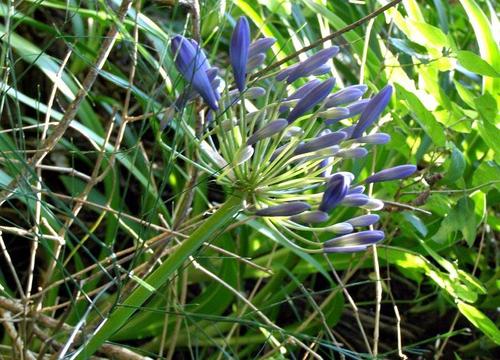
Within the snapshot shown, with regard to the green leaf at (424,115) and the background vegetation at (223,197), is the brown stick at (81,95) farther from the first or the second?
the green leaf at (424,115)

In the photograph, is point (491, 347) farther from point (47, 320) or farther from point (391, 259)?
point (47, 320)

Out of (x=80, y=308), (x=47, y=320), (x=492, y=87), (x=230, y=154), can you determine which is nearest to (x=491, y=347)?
(x=492, y=87)

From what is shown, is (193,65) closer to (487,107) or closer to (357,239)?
(357,239)

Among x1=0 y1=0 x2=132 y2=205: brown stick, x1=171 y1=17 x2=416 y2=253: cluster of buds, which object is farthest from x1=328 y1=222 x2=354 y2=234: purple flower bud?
x1=0 y1=0 x2=132 y2=205: brown stick

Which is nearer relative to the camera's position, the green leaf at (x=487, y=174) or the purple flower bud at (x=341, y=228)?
the purple flower bud at (x=341, y=228)

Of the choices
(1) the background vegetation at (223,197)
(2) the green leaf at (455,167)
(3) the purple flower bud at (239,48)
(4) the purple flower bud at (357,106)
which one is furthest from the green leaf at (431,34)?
(3) the purple flower bud at (239,48)

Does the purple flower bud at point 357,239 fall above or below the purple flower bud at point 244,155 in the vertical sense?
below

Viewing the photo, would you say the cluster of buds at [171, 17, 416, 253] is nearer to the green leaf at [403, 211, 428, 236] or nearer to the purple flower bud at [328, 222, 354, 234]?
the purple flower bud at [328, 222, 354, 234]

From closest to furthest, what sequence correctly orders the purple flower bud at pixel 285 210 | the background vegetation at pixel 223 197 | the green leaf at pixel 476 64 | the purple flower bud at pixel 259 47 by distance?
the purple flower bud at pixel 285 210
the purple flower bud at pixel 259 47
the background vegetation at pixel 223 197
the green leaf at pixel 476 64
